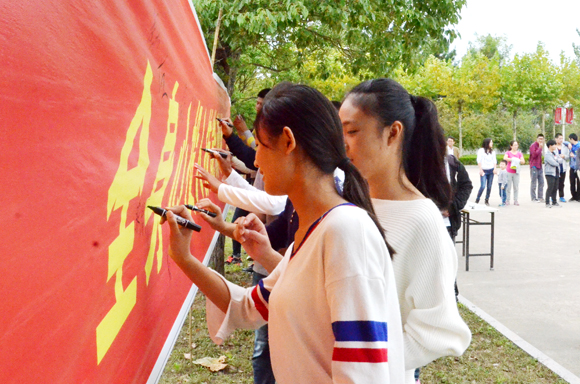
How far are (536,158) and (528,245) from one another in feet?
19.3

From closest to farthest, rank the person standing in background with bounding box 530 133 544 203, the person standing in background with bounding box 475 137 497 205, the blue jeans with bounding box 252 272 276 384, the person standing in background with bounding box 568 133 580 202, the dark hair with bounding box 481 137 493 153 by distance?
the blue jeans with bounding box 252 272 276 384
the dark hair with bounding box 481 137 493 153
the person standing in background with bounding box 475 137 497 205
the person standing in background with bounding box 568 133 580 202
the person standing in background with bounding box 530 133 544 203

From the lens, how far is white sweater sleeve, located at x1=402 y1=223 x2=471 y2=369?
1502 millimetres

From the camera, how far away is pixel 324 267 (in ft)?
3.65

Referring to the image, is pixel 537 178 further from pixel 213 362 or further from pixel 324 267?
pixel 324 267

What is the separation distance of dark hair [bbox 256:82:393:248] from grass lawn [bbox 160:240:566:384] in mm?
2828

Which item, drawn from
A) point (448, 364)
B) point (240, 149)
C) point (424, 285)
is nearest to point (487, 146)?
point (448, 364)

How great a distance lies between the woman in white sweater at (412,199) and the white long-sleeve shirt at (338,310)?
Answer: 36cm

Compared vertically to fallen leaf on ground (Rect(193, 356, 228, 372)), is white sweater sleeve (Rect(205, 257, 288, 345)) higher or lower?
higher

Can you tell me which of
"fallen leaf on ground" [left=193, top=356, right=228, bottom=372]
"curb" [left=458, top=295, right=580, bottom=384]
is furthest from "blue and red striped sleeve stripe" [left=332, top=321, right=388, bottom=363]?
"curb" [left=458, top=295, right=580, bottom=384]

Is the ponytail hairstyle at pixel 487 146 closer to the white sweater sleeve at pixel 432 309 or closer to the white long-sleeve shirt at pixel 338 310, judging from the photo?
the white sweater sleeve at pixel 432 309

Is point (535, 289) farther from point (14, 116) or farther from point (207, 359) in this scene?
point (14, 116)

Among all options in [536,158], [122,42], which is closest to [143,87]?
[122,42]

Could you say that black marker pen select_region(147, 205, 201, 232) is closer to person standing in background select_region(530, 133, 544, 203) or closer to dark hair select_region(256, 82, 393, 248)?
dark hair select_region(256, 82, 393, 248)

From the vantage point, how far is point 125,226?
4.05 ft
